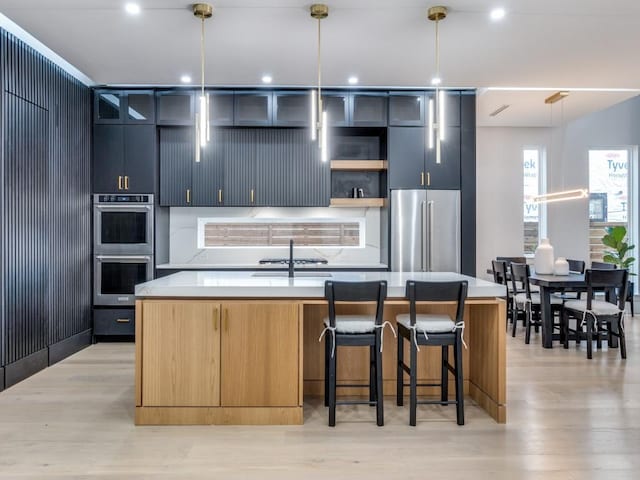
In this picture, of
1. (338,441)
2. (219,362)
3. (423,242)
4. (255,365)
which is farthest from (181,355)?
(423,242)

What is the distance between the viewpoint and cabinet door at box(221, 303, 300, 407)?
3.03 meters

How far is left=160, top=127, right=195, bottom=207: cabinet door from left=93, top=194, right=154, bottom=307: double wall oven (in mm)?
407

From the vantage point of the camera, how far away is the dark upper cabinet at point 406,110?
555 centimetres

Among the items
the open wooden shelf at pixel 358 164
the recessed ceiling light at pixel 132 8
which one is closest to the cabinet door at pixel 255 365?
the recessed ceiling light at pixel 132 8

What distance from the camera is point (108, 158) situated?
17.7 feet

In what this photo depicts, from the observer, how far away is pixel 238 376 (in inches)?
119

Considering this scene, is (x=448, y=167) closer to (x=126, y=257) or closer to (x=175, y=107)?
(x=175, y=107)

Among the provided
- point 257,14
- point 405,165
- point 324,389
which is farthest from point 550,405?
point 257,14

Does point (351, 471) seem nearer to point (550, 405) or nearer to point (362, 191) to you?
point (550, 405)

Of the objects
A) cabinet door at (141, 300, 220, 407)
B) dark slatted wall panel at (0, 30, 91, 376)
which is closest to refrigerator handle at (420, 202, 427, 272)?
cabinet door at (141, 300, 220, 407)

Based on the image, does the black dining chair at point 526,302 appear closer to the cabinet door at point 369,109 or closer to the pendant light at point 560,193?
the pendant light at point 560,193

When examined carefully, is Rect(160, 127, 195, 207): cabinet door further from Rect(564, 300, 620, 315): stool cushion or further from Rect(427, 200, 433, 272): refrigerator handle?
Rect(564, 300, 620, 315): stool cushion

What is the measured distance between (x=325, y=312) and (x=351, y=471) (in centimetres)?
126

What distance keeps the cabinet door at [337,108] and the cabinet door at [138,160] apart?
210 centimetres
